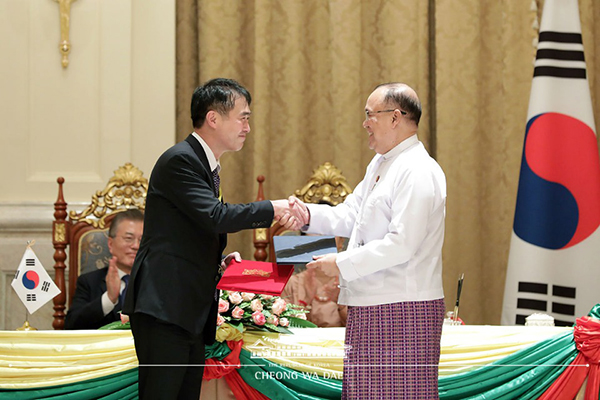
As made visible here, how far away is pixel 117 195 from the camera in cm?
431

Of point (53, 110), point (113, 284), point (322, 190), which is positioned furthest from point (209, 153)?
point (53, 110)

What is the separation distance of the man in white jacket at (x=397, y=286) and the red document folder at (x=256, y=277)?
0.19 metres

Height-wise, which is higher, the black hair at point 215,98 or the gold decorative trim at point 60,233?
the black hair at point 215,98

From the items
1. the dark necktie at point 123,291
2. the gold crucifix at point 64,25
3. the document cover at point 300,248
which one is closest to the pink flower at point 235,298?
the document cover at point 300,248

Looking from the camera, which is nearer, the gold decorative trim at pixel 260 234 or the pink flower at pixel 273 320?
the pink flower at pixel 273 320

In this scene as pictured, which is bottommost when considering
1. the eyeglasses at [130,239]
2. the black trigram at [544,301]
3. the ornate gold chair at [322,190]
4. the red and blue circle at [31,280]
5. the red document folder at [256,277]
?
the black trigram at [544,301]

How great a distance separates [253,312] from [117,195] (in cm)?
155

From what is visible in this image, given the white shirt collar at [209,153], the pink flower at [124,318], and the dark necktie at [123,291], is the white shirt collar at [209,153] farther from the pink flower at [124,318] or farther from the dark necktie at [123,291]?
the dark necktie at [123,291]

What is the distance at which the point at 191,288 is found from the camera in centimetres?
244

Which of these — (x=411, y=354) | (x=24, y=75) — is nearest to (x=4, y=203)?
(x=24, y=75)

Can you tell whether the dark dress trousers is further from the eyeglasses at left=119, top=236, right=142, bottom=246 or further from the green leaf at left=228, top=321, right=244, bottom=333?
the eyeglasses at left=119, top=236, right=142, bottom=246

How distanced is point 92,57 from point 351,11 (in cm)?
185

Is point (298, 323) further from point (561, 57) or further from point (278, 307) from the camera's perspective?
point (561, 57)

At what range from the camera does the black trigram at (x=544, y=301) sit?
4383mm
